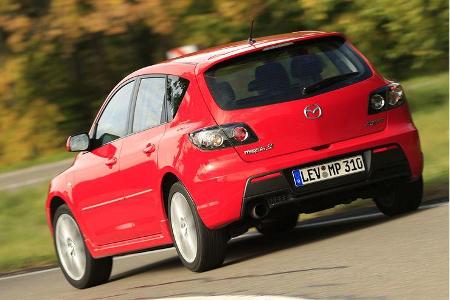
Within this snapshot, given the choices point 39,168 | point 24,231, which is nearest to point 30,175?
point 39,168

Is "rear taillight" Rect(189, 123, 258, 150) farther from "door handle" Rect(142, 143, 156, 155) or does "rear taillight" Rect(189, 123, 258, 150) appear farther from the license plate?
"door handle" Rect(142, 143, 156, 155)

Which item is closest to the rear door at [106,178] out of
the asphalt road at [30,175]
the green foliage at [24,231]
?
the green foliage at [24,231]

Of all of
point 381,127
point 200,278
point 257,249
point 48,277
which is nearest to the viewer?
point 200,278

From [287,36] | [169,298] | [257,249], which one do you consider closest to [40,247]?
[257,249]

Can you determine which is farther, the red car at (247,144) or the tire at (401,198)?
the tire at (401,198)

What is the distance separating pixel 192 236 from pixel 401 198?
6.48 ft

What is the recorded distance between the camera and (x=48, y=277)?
11172 mm

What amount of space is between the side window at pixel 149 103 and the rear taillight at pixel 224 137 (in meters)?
0.73

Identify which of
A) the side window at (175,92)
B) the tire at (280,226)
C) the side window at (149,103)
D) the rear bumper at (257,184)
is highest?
the side window at (175,92)

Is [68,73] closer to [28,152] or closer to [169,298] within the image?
[28,152]

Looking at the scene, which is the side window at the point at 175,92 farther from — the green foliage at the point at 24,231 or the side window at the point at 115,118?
the green foliage at the point at 24,231

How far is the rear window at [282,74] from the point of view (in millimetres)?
8742

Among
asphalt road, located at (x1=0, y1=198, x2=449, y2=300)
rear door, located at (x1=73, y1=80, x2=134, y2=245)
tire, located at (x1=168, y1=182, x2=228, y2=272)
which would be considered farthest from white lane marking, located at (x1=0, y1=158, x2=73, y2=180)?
tire, located at (x1=168, y1=182, x2=228, y2=272)

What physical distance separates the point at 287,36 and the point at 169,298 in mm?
2609
